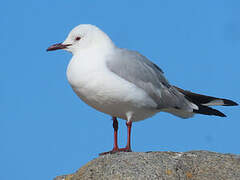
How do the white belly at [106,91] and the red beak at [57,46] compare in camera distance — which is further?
the red beak at [57,46]

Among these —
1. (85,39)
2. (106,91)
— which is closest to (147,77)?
(106,91)

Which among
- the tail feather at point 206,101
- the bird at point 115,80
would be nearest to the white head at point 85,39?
the bird at point 115,80

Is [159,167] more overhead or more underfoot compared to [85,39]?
more underfoot

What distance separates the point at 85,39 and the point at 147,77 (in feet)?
4.14

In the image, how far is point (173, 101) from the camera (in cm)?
858

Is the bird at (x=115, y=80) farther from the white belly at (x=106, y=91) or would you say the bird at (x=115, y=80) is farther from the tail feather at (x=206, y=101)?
the tail feather at (x=206, y=101)

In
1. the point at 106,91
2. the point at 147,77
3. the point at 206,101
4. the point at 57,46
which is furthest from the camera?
the point at 206,101

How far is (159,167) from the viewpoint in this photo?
7.02 metres

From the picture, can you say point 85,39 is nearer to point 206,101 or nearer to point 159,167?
point 159,167

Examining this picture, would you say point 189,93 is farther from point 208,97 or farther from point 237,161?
point 237,161

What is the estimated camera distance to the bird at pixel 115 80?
7637mm

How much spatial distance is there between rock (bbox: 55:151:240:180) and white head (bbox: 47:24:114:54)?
195 centimetres

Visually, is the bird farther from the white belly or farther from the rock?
the rock

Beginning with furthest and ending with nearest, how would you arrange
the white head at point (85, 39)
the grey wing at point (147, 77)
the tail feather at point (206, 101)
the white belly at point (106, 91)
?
the tail feather at point (206, 101)
the white head at point (85, 39)
the grey wing at point (147, 77)
the white belly at point (106, 91)
